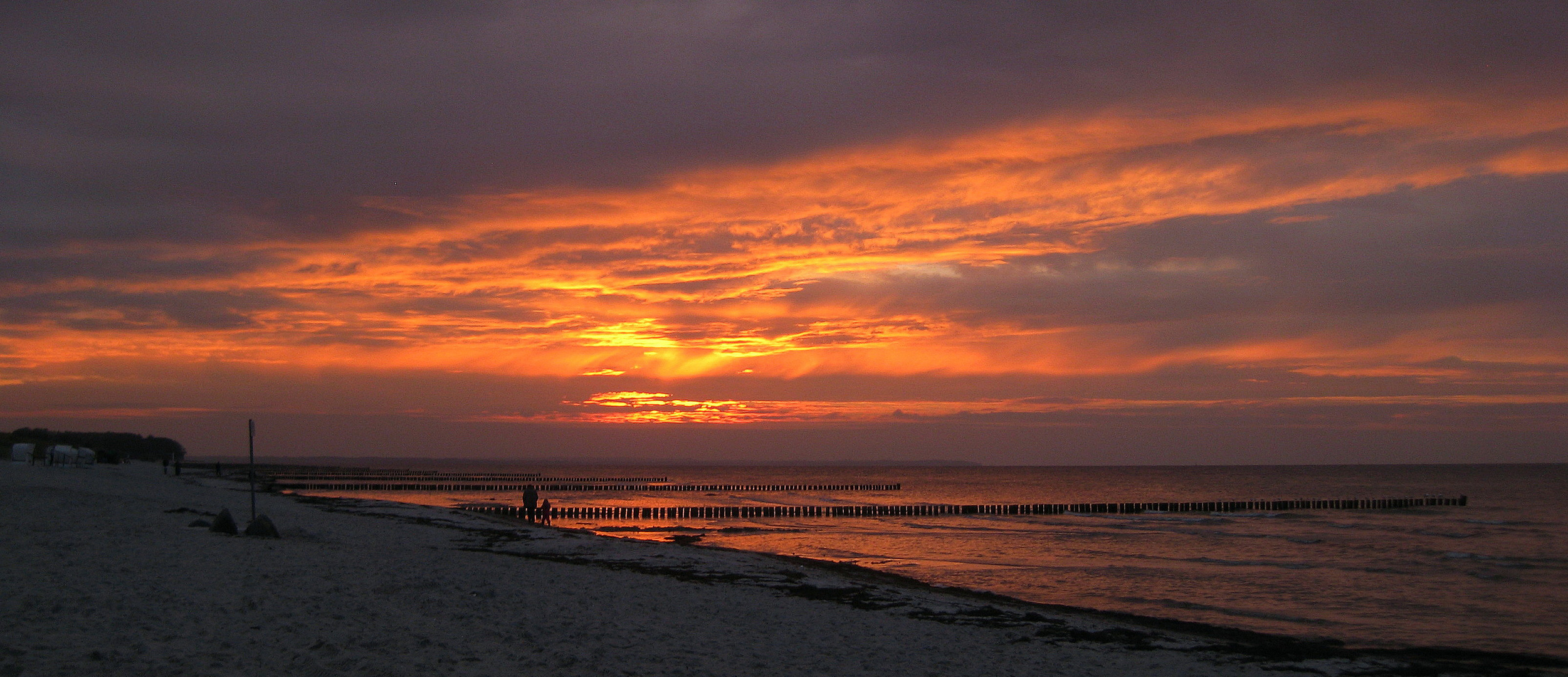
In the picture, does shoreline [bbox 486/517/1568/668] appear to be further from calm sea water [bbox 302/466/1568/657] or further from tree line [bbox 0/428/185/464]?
tree line [bbox 0/428/185/464]

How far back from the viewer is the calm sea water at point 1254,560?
22.1 meters

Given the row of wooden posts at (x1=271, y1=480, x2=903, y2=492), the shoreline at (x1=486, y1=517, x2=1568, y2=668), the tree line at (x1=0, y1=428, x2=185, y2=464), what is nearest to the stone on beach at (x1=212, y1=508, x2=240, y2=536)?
the shoreline at (x1=486, y1=517, x2=1568, y2=668)

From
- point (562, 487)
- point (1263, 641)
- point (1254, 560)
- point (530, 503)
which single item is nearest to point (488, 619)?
point (1263, 641)

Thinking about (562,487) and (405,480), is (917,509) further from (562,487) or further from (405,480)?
(405,480)

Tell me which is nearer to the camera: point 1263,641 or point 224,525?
point 224,525

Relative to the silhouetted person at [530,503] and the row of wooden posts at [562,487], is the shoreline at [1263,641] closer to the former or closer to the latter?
the silhouetted person at [530,503]

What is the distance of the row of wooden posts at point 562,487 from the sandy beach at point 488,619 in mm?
43814

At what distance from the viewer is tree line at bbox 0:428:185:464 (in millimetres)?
72250

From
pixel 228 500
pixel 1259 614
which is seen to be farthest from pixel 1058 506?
pixel 228 500

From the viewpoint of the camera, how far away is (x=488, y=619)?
12320mm

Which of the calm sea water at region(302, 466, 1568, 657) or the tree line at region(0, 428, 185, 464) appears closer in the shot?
the calm sea water at region(302, 466, 1568, 657)

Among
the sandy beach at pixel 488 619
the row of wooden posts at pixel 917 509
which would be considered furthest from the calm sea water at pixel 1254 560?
the sandy beach at pixel 488 619

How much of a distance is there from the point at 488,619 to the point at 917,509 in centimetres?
5155

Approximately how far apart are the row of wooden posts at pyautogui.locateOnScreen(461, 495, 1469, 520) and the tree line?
35.8m
